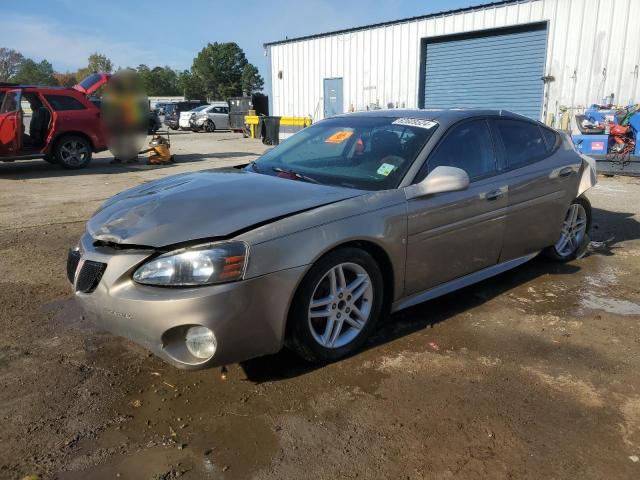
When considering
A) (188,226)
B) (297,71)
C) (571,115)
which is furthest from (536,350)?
(297,71)

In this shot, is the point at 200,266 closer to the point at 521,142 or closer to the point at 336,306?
the point at 336,306

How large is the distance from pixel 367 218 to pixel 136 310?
4.54 feet

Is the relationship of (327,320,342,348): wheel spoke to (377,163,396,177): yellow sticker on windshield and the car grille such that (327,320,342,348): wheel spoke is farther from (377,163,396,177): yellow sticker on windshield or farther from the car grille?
the car grille

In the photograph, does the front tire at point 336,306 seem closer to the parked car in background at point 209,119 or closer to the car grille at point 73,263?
the car grille at point 73,263

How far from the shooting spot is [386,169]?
3.53 meters

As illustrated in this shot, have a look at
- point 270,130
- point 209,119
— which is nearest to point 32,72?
point 209,119

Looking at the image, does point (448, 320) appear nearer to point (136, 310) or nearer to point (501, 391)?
point (501, 391)

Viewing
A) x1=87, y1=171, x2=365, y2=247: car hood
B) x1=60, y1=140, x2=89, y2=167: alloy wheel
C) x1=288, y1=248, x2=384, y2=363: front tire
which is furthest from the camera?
x1=60, y1=140, x2=89, y2=167: alloy wheel

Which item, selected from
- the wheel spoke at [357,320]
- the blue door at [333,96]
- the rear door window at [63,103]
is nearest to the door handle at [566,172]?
the wheel spoke at [357,320]

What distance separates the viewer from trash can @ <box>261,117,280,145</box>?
20.5 meters

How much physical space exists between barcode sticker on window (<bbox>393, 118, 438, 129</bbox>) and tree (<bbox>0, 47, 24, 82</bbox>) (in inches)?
3358

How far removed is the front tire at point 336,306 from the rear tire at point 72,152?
1088 centimetres

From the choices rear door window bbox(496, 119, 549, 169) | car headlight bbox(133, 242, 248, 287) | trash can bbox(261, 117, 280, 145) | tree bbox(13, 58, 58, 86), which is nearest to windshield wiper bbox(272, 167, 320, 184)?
car headlight bbox(133, 242, 248, 287)

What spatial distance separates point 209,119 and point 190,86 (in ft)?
219
